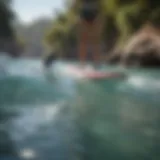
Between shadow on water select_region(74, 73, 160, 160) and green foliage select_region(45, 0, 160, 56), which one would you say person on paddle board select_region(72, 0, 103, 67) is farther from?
green foliage select_region(45, 0, 160, 56)

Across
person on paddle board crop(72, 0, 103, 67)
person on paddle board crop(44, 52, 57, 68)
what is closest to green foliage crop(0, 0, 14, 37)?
person on paddle board crop(44, 52, 57, 68)

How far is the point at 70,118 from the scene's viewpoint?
125 cm

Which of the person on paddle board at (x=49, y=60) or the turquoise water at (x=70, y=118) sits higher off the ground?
the person on paddle board at (x=49, y=60)

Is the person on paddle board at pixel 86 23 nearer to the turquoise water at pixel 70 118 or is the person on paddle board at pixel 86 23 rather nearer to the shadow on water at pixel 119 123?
the turquoise water at pixel 70 118

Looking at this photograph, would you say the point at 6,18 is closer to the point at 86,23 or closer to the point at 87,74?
the point at 86,23

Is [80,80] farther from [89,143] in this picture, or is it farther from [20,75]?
[89,143]

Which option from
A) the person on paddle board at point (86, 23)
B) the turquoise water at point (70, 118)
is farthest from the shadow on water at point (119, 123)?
the person on paddle board at point (86, 23)

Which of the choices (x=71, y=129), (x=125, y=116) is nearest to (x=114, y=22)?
(x=125, y=116)

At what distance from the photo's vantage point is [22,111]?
1278mm

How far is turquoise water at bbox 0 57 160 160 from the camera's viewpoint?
93 centimetres

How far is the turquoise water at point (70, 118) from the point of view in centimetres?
93

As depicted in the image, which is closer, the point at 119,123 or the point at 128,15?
the point at 119,123

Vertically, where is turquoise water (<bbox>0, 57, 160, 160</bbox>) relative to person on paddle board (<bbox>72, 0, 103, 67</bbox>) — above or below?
below

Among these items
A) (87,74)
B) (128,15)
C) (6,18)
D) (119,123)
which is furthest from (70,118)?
(128,15)
